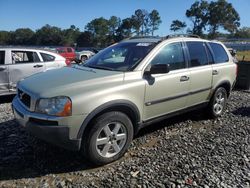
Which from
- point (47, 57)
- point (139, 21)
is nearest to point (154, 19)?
point (139, 21)

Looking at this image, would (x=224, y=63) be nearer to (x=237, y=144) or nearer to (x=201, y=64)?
(x=201, y=64)

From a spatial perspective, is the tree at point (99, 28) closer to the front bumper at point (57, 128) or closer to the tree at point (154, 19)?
the tree at point (154, 19)

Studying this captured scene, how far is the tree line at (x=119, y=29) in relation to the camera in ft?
Result: 310

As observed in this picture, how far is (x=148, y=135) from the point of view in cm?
543

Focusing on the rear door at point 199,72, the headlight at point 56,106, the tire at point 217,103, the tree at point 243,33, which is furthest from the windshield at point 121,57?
the tree at point 243,33

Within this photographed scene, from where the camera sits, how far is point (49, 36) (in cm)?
9669

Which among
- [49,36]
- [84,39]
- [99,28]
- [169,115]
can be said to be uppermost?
[99,28]

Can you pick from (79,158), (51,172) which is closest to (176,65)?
(79,158)

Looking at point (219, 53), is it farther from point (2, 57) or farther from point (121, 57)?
point (2, 57)

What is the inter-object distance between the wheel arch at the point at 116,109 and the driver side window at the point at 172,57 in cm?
88

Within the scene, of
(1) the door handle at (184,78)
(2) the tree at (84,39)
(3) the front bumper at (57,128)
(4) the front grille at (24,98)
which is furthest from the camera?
(2) the tree at (84,39)

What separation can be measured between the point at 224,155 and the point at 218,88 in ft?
6.57

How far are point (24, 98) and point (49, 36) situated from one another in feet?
318

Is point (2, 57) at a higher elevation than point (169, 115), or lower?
higher
